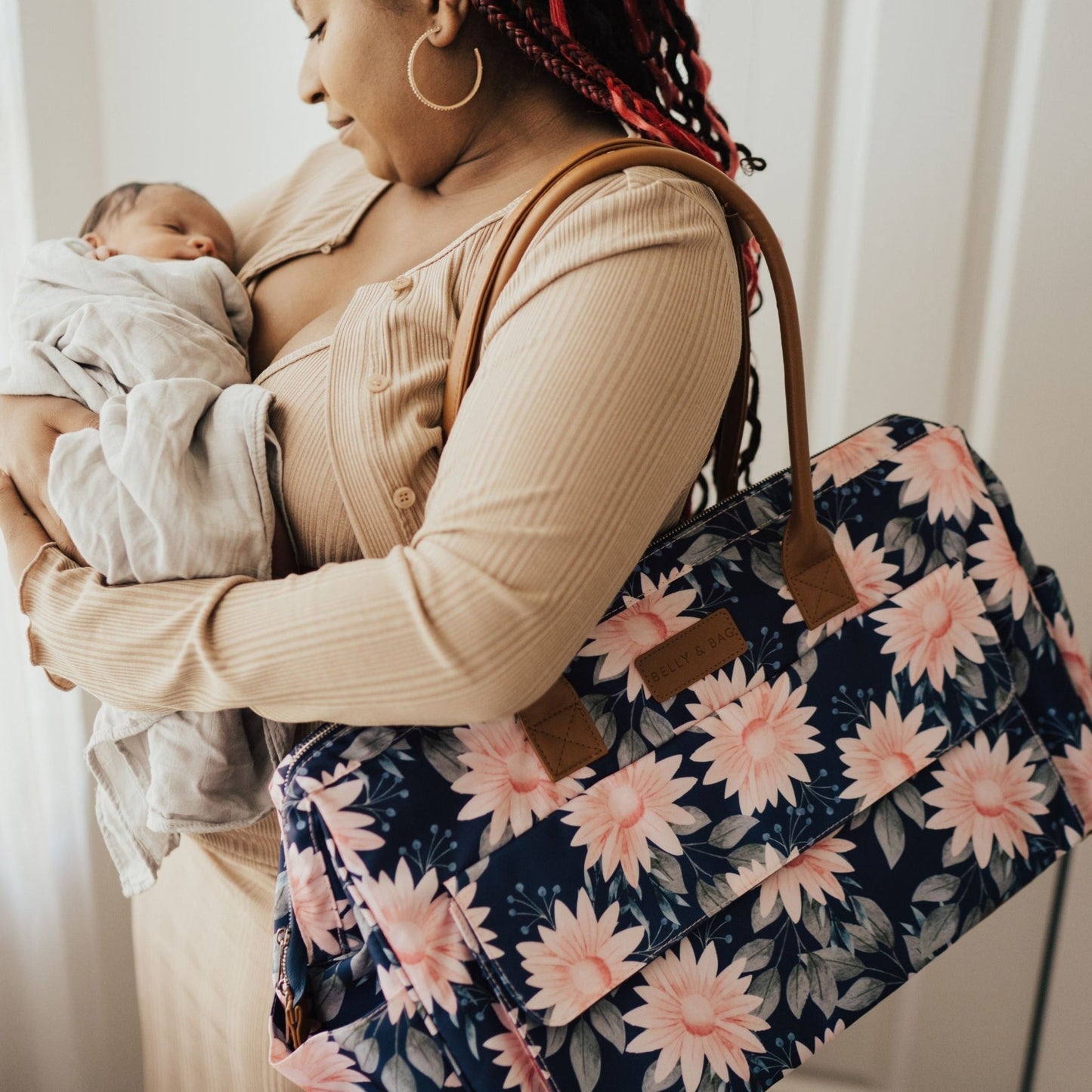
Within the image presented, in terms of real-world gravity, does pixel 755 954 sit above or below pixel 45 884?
above

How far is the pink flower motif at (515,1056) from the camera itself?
2.17 feet

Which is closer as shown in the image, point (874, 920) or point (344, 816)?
point (344, 816)

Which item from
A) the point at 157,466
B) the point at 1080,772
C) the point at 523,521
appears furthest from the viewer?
the point at 1080,772

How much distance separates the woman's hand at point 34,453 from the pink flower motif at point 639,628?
42cm

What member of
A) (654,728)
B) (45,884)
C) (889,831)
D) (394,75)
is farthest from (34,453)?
(45,884)

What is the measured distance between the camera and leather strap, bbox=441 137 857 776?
0.67 m

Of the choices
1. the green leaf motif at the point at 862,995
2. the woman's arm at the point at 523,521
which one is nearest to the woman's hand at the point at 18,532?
the woman's arm at the point at 523,521

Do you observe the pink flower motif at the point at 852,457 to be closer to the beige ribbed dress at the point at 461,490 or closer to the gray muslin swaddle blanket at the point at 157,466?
the beige ribbed dress at the point at 461,490

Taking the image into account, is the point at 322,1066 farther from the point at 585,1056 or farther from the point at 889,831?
the point at 889,831

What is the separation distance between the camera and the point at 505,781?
2.22 feet

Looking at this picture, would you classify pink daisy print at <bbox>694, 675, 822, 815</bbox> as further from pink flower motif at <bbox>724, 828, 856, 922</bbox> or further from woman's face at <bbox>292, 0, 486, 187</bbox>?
woman's face at <bbox>292, 0, 486, 187</bbox>

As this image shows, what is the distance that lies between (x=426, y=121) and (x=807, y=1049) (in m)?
0.84

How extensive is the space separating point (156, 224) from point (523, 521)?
654mm

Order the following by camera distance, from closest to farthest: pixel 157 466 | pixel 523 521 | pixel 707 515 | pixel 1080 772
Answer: pixel 523 521 < pixel 157 466 < pixel 707 515 < pixel 1080 772
